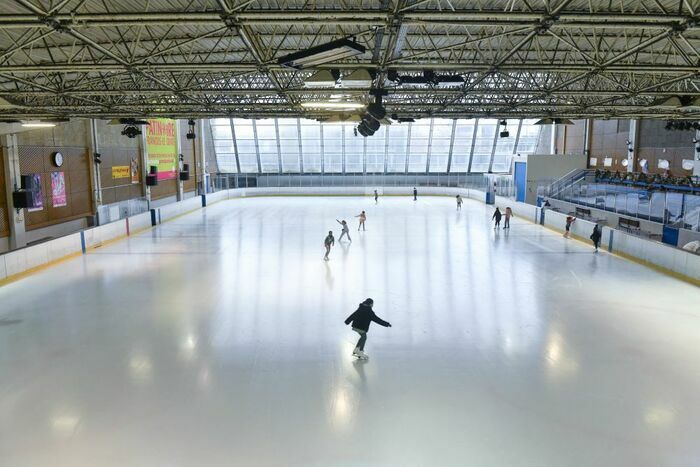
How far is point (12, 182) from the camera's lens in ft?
61.7

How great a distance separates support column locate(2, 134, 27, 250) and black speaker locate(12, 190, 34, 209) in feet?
1.15

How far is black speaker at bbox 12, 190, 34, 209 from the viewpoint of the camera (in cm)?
1847

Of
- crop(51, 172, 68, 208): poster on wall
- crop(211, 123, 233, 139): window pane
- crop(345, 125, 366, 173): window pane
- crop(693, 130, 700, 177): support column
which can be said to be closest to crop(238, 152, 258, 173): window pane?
crop(211, 123, 233, 139): window pane

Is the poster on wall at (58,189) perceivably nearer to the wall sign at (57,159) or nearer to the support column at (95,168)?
the wall sign at (57,159)

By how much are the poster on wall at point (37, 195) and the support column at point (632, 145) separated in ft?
117

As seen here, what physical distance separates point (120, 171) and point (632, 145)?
33589mm

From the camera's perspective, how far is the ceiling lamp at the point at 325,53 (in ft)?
25.3

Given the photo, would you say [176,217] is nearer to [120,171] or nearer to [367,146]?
[120,171]

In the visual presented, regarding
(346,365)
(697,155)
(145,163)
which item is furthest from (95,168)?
(697,155)

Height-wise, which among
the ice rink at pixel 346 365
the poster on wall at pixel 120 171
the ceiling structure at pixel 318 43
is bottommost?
the ice rink at pixel 346 365

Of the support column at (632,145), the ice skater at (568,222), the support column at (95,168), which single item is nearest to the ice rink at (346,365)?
the ice skater at (568,222)

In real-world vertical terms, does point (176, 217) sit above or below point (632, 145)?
below

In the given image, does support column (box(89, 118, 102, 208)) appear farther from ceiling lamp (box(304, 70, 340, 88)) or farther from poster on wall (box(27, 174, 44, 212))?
ceiling lamp (box(304, 70, 340, 88))

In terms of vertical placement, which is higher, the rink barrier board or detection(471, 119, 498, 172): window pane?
detection(471, 119, 498, 172): window pane
